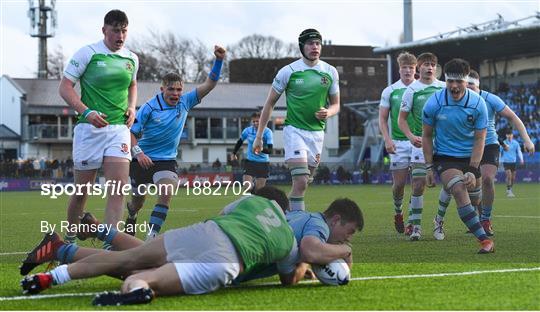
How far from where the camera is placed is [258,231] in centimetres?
640

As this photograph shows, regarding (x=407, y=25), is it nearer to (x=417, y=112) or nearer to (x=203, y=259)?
(x=417, y=112)

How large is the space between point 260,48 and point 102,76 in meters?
58.4

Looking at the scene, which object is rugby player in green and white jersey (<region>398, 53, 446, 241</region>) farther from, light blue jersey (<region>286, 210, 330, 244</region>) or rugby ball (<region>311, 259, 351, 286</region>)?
rugby ball (<region>311, 259, 351, 286</region>)

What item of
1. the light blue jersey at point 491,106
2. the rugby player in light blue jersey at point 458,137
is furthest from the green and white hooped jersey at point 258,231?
the light blue jersey at point 491,106

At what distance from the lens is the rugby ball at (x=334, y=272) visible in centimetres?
680

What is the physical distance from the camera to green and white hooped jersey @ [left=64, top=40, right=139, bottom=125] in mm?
8641

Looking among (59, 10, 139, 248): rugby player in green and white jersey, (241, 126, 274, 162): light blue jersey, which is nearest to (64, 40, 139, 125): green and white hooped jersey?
(59, 10, 139, 248): rugby player in green and white jersey

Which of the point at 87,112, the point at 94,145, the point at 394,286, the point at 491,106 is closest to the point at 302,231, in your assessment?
the point at 394,286

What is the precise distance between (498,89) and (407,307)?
49928mm

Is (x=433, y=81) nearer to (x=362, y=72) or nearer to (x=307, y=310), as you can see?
(x=307, y=310)

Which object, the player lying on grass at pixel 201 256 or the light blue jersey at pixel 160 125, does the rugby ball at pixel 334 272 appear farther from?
the light blue jersey at pixel 160 125

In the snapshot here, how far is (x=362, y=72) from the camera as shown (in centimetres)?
8906

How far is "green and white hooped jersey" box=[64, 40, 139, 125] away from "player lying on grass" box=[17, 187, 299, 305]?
7.73 ft

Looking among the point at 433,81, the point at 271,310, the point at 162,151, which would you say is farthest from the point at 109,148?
the point at 433,81
